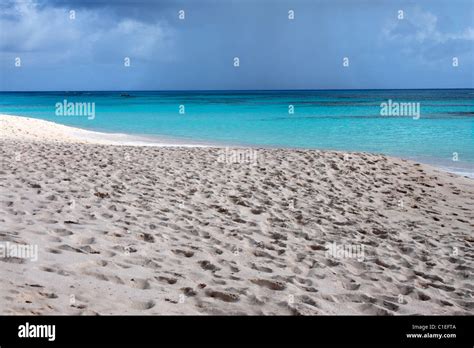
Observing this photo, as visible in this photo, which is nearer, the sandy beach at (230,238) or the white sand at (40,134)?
the sandy beach at (230,238)

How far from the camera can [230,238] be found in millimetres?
6613

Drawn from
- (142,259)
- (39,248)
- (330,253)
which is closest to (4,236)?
(39,248)

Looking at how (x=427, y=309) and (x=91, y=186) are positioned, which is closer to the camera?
(x=427, y=309)

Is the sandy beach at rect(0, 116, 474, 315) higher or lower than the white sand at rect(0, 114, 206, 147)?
lower

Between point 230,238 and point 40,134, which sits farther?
point 40,134

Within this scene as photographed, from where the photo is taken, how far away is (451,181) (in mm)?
11938

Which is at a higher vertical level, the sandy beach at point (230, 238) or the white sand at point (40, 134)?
the white sand at point (40, 134)

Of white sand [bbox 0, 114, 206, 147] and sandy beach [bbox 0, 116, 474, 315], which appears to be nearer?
sandy beach [bbox 0, 116, 474, 315]

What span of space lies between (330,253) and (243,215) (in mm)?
1864

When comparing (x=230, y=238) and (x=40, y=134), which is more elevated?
(x=40, y=134)

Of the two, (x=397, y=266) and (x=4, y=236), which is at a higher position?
(x=4, y=236)

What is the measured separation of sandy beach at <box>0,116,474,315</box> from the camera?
4648mm

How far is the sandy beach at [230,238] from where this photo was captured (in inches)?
183
